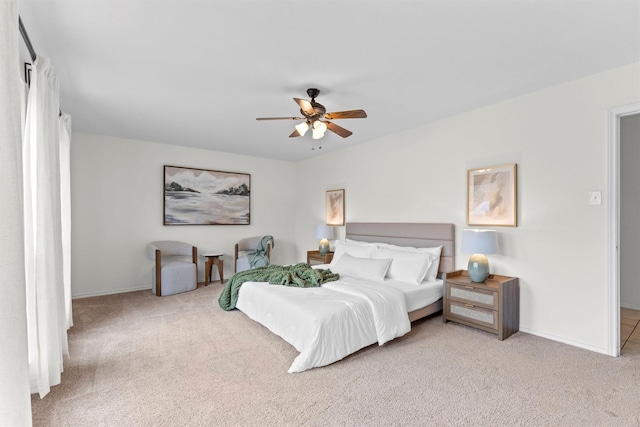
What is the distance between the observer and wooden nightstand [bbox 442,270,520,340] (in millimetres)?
3113

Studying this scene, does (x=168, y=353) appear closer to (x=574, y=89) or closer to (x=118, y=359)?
(x=118, y=359)

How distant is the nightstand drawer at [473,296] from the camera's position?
316 centimetres

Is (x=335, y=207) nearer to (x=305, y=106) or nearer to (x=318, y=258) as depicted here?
(x=318, y=258)

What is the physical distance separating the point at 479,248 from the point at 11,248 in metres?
3.53

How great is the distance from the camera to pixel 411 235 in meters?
4.44

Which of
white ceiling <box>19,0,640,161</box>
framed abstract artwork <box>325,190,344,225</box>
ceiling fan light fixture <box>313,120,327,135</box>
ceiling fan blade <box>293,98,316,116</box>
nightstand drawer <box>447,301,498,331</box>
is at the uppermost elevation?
white ceiling <box>19,0,640,161</box>

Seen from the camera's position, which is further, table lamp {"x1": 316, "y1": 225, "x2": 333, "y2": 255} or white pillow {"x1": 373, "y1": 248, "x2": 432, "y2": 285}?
table lamp {"x1": 316, "y1": 225, "x2": 333, "y2": 255}

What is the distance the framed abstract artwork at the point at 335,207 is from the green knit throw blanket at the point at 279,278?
→ 191cm

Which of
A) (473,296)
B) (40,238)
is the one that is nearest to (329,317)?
(473,296)

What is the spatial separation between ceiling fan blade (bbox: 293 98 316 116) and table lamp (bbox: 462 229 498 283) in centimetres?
211

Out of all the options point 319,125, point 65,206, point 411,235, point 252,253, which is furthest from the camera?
point 252,253

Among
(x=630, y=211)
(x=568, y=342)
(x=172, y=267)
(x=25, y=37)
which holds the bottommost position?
(x=568, y=342)

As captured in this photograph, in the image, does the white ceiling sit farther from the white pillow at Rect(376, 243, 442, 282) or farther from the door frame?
the white pillow at Rect(376, 243, 442, 282)

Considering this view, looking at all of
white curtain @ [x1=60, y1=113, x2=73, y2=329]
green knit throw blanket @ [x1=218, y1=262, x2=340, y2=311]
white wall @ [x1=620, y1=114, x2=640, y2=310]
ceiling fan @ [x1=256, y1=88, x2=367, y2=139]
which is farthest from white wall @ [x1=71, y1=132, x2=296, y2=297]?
white wall @ [x1=620, y1=114, x2=640, y2=310]
